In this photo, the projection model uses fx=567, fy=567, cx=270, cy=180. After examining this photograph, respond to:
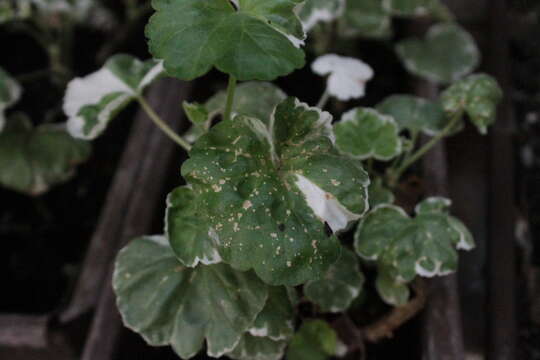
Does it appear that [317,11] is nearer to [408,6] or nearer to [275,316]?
[408,6]

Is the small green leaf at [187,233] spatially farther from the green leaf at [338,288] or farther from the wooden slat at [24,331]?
the wooden slat at [24,331]

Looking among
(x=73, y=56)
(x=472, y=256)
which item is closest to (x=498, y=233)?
(x=472, y=256)

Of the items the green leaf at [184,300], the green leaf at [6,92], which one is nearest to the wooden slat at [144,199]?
the green leaf at [184,300]

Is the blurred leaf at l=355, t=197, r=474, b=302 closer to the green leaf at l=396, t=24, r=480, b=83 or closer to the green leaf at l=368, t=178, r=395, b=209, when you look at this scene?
the green leaf at l=368, t=178, r=395, b=209

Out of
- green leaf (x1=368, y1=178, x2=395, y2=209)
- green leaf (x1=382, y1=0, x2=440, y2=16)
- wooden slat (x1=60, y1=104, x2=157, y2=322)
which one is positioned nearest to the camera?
green leaf (x1=368, y1=178, x2=395, y2=209)

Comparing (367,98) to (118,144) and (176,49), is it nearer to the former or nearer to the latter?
(118,144)

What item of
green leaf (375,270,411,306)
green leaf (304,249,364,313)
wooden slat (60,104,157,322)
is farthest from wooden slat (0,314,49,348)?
green leaf (375,270,411,306)
